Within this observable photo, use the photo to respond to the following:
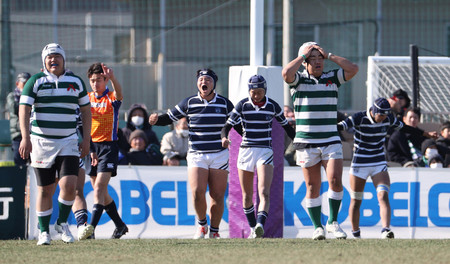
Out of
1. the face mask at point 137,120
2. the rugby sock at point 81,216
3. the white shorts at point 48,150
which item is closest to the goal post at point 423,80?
the face mask at point 137,120

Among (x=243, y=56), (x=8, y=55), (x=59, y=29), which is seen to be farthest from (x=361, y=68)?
(x=8, y=55)

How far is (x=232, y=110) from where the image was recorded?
1041 cm

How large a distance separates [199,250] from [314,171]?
73.9 inches

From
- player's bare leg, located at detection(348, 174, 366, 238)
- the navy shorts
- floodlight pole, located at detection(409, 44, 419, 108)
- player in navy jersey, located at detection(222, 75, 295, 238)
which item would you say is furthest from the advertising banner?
floodlight pole, located at detection(409, 44, 419, 108)

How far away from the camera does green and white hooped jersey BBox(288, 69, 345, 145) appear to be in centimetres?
960

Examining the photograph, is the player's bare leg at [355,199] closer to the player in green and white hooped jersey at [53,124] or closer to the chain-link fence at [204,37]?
the player in green and white hooped jersey at [53,124]

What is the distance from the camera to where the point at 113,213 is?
35.9 feet

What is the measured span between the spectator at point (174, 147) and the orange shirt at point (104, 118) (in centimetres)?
274

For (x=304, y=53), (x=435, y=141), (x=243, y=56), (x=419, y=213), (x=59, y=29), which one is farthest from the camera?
(x=243, y=56)

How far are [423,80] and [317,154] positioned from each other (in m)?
6.77

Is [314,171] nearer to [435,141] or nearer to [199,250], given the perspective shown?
[199,250]

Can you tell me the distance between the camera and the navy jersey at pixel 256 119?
10.4 meters

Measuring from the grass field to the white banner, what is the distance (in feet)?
7.75

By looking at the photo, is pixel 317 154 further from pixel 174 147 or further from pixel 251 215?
pixel 174 147
